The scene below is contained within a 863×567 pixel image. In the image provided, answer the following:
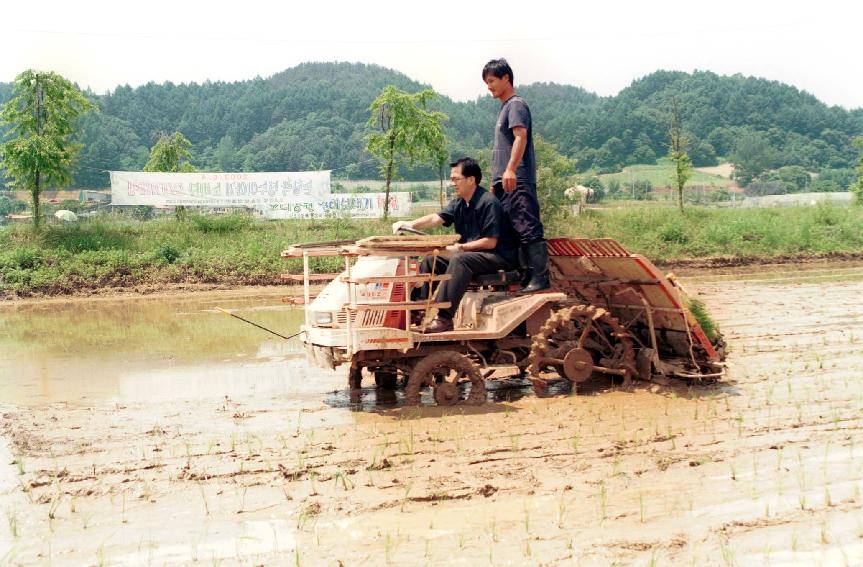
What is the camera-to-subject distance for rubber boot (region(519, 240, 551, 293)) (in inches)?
359

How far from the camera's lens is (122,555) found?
5270 millimetres

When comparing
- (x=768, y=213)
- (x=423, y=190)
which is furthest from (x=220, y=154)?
(x=768, y=213)

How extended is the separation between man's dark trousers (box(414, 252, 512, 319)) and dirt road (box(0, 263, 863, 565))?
1015 mm

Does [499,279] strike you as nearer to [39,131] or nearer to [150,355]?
[150,355]

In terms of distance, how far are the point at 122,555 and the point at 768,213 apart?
32.0m

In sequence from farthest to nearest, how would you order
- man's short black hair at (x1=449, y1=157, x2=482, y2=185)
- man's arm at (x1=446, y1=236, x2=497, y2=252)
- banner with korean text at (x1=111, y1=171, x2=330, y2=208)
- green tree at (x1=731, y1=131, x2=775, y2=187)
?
green tree at (x1=731, y1=131, x2=775, y2=187), banner with korean text at (x1=111, y1=171, x2=330, y2=208), man's short black hair at (x1=449, y1=157, x2=482, y2=185), man's arm at (x1=446, y1=236, x2=497, y2=252)

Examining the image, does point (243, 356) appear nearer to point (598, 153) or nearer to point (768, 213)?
point (768, 213)

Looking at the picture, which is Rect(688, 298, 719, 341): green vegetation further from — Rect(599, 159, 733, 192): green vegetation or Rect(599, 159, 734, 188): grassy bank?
Rect(599, 159, 734, 188): grassy bank

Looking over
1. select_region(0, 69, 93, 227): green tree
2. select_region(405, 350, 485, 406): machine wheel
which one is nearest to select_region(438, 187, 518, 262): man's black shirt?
select_region(405, 350, 485, 406): machine wheel

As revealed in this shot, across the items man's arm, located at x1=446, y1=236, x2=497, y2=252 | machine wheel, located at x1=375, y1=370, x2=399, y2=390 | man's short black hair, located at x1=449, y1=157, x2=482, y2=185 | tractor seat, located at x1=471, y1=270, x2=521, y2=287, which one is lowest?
machine wheel, located at x1=375, y1=370, x2=399, y2=390

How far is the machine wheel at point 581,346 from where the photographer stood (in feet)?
29.9

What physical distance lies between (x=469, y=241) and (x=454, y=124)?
74.9 meters

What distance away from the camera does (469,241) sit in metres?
9.12

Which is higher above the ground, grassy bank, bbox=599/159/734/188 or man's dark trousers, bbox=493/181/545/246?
grassy bank, bbox=599/159/734/188
